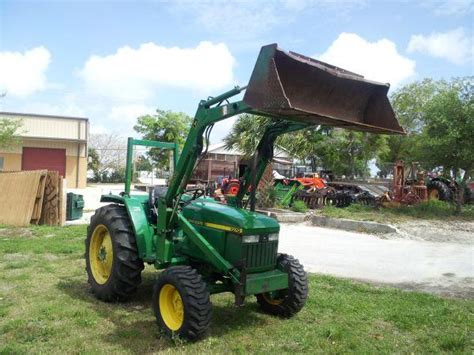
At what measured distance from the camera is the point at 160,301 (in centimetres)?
479

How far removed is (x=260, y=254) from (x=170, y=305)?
1.06m

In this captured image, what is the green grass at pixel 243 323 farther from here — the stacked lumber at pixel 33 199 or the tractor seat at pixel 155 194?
the stacked lumber at pixel 33 199

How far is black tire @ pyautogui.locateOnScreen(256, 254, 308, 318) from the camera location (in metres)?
5.20

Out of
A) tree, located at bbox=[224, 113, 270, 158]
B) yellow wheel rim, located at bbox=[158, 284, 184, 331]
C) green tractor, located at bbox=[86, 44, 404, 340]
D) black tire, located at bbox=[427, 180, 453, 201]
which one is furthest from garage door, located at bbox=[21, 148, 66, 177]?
yellow wheel rim, located at bbox=[158, 284, 184, 331]

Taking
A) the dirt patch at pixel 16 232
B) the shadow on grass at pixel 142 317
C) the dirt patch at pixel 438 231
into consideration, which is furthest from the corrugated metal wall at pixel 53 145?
the shadow on grass at pixel 142 317

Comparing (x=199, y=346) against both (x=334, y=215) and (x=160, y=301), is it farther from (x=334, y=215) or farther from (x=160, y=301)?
(x=334, y=215)

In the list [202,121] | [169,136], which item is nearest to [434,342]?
[202,121]

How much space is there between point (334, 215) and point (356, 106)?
9668 mm

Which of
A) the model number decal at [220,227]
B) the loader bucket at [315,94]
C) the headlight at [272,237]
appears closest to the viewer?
the loader bucket at [315,94]

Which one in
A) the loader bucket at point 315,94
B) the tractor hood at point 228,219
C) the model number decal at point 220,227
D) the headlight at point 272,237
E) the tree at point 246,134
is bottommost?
the headlight at point 272,237

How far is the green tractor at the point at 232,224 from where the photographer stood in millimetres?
4426

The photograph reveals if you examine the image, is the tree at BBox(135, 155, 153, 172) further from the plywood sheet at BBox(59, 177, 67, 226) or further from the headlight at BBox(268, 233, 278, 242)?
the headlight at BBox(268, 233, 278, 242)

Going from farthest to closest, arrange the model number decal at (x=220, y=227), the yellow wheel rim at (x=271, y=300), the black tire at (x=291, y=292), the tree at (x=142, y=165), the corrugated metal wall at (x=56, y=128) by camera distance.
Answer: the tree at (x=142, y=165) → the corrugated metal wall at (x=56, y=128) → the yellow wheel rim at (x=271, y=300) → the black tire at (x=291, y=292) → the model number decal at (x=220, y=227)

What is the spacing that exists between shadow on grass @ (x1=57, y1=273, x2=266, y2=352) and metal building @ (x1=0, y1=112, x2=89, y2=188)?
2573 centimetres
